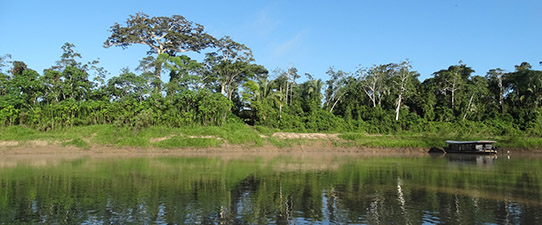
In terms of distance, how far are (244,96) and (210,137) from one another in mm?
11038

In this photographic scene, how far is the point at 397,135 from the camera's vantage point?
53.4 meters

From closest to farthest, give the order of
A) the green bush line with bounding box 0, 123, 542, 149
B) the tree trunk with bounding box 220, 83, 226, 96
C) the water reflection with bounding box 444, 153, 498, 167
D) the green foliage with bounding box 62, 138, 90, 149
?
the water reflection with bounding box 444, 153, 498, 167 → the green foliage with bounding box 62, 138, 90, 149 → the green bush line with bounding box 0, 123, 542, 149 → the tree trunk with bounding box 220, 83, 226, 96

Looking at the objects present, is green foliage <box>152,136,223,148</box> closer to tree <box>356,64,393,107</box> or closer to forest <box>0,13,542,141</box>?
forest <box>0,13,542,141</box>

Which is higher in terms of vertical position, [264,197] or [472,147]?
[472,147]

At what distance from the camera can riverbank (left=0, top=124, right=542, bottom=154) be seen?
41.6m

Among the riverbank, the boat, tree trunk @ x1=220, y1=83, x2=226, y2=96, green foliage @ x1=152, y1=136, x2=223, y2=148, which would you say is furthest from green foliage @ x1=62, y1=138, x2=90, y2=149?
the boat

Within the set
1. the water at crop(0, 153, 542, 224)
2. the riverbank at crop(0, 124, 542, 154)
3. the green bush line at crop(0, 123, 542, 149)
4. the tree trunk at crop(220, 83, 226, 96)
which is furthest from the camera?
the tree trunk at crop(220, 83, 226, 96)

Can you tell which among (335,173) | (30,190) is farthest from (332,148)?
(30,190)

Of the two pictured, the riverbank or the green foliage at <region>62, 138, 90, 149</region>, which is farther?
the green foliage at <region>62, 138, 90, 149</region>

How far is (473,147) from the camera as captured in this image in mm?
47188

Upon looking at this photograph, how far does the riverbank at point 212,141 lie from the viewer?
4162 centimetres

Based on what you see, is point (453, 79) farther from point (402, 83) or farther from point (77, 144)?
point (77, 144)

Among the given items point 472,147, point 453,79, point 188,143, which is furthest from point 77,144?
point 453,79

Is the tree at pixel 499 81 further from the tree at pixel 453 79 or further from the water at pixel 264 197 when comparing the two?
the water at pixel 264 197
